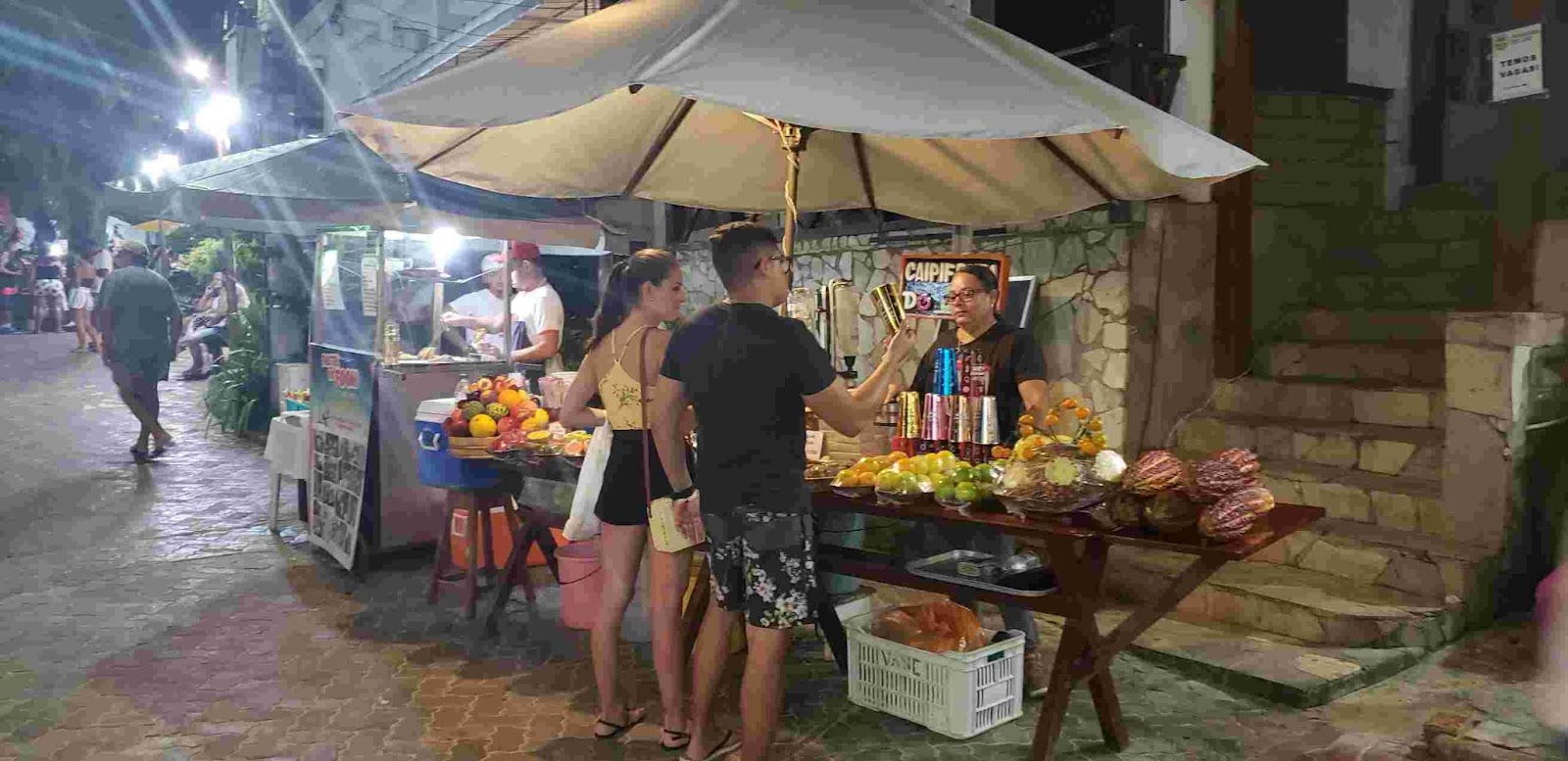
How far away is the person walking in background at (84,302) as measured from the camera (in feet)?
84.7

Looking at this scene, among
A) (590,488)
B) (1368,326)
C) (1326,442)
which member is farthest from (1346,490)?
(590,488)

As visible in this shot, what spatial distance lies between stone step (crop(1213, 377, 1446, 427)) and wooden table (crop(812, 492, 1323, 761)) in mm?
2932

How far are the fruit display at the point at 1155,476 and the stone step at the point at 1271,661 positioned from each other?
1743 millimetres

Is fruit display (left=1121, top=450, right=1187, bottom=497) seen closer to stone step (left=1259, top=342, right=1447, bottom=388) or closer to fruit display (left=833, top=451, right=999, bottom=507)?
fruit display (left=833, top=451, right=999, bottom=507)

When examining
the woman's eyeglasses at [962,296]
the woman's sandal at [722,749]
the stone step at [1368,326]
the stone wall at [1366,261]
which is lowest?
the woman's sandal at [722,749]

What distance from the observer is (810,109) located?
310 centimetres

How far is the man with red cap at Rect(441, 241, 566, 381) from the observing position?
7.63 meters

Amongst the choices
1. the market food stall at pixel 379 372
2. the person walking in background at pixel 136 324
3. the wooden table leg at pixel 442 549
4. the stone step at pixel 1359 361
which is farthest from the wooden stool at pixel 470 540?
the person walking in background at pixel 136 324

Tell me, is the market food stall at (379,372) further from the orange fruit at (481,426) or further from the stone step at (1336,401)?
the stone step at (1336,401)

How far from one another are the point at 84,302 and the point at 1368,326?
28.5m

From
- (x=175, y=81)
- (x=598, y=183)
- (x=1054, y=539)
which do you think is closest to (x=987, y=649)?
(x=1054, y=539)

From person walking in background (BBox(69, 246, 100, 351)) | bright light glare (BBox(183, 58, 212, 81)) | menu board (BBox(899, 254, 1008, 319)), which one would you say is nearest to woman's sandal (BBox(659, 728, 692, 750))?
menu board (BBox(899, 254, 1008, 319))

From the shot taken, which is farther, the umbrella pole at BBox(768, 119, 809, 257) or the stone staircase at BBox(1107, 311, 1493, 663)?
the stone staircase at BBox(1107, 311, 1493, 663)

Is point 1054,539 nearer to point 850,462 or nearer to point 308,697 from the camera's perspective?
point 850,462
